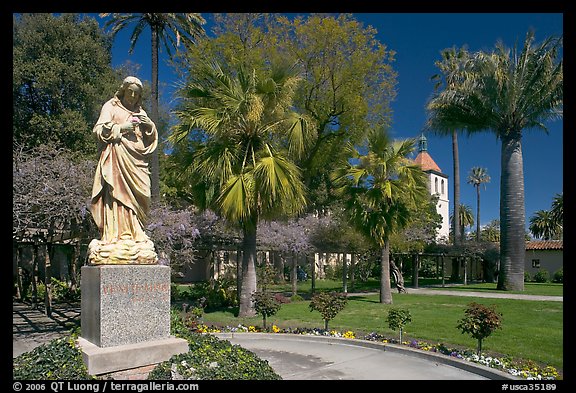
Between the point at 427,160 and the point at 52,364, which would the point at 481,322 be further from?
the point at 427,160

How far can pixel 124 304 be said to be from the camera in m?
6.18

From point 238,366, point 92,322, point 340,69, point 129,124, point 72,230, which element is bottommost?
point 238,366

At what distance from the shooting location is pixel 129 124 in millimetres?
6781

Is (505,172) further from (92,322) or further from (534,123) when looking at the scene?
(92,322)

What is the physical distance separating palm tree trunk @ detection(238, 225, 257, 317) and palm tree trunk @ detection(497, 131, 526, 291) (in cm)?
1655

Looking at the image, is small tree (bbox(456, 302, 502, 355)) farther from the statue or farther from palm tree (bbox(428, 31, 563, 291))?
palm tree (bbox(428, 31, 563, 291))

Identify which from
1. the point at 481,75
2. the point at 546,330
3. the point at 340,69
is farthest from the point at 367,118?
the point at 546,330

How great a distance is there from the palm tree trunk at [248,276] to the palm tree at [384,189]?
17.0 feet

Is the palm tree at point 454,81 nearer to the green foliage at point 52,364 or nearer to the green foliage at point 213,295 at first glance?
the green foliage at point 213,295

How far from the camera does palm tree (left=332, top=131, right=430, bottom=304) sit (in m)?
17.0

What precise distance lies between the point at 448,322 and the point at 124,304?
1034 centimetres

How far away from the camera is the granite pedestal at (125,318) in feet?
19.4

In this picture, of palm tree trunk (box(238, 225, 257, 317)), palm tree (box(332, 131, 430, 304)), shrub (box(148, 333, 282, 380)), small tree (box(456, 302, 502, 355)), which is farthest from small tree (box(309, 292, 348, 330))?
palm tree (box(332, 131, 430, 304))
